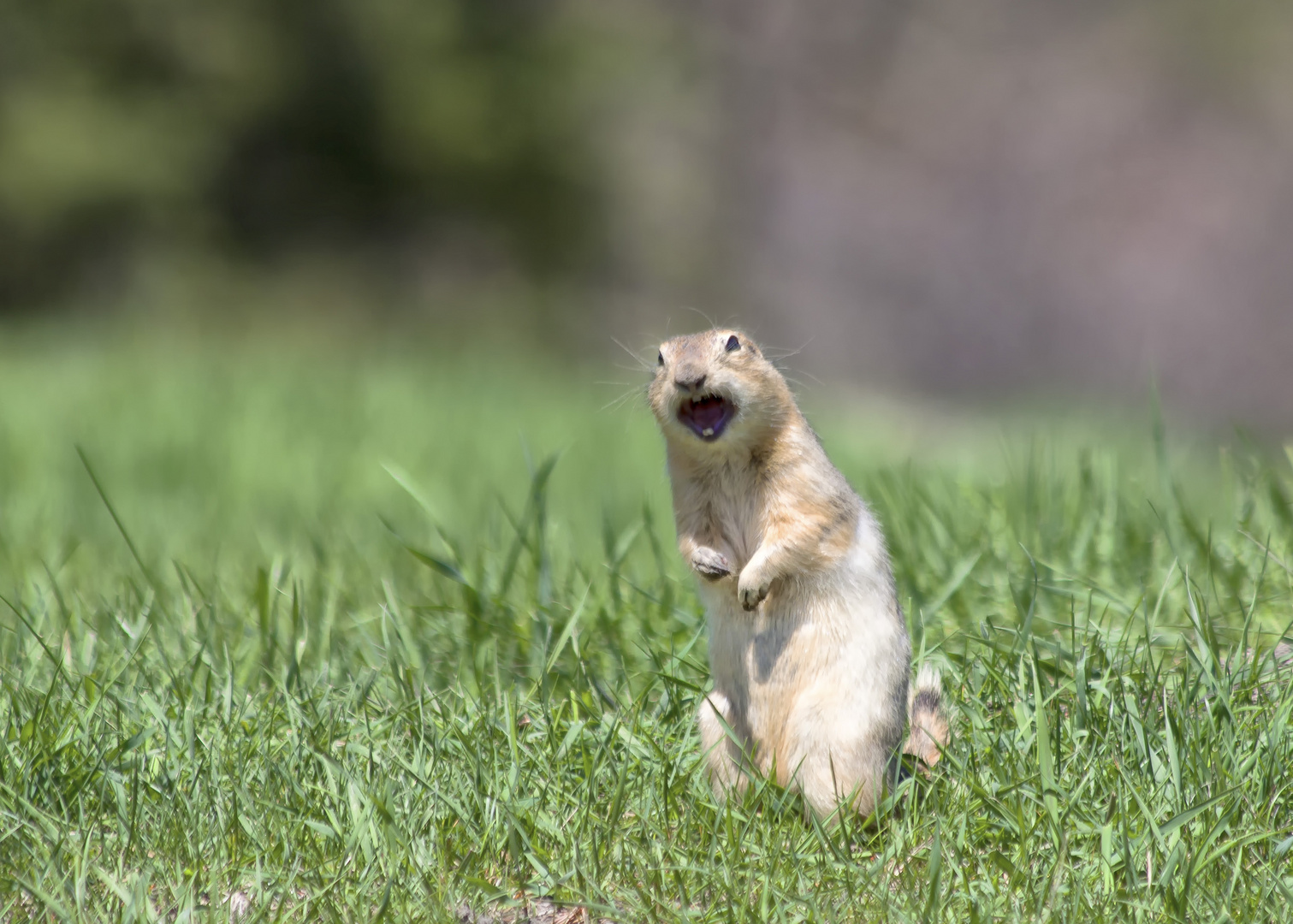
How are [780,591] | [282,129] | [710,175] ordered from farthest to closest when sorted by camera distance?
[710,175] < [282,129] < [780,591]

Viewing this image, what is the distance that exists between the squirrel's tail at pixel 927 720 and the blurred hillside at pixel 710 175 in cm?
214

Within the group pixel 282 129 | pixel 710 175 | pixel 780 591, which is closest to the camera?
pixel 780 591

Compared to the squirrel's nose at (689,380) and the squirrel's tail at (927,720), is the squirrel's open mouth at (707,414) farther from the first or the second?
the squirrel's tail at (927,720)

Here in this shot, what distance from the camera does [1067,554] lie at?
3.41 m

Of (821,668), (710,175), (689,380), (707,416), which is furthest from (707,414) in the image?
(710,175)

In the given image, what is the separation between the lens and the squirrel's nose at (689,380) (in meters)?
2.35

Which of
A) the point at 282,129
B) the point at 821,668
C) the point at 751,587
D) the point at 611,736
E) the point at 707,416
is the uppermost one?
the point at 707,416

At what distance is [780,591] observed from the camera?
Result: 2.42 meters

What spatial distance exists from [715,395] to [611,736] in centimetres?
61

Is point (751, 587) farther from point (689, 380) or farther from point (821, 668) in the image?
point (689, 380)

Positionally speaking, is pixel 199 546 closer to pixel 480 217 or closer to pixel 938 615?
pixel 938 615

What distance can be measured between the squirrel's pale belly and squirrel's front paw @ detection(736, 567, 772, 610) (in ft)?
0.24

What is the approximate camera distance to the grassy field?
6.64ft

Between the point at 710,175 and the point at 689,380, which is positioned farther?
the point at 710,175
